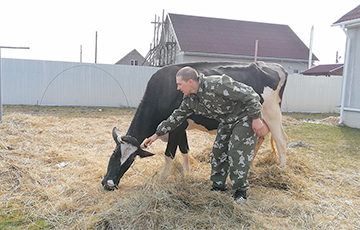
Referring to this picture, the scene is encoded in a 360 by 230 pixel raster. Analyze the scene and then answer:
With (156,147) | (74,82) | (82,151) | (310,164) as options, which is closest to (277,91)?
(310,164)

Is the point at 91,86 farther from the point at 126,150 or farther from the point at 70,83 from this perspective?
the point at 126,150

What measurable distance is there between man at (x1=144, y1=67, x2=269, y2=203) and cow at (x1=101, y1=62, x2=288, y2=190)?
0.54 meters

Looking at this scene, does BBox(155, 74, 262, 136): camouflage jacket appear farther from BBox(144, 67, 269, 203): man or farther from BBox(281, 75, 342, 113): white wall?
BBox(281, 75, 342, 113): white wall

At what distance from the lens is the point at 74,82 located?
1603cm

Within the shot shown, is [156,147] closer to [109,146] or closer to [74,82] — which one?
[109,146]

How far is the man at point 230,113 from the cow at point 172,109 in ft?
1.77

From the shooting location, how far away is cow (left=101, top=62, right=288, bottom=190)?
4.20m

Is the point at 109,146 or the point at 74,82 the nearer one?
the point at 109,146

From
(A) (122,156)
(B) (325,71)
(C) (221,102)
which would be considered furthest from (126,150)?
(B) (325,71)

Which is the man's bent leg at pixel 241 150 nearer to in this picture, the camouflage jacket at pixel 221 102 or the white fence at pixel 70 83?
the camouflage jacket at pixel 221 102

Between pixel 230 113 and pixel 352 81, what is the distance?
9666 mm

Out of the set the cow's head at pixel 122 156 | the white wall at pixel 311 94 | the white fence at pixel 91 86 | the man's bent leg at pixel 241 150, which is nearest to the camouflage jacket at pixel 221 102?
the man's bent leg at pixel 241 150

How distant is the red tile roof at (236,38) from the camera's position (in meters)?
23.3

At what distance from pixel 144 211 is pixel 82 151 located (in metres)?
3.57
